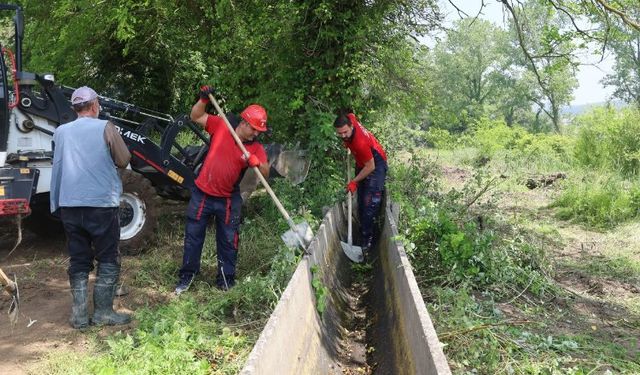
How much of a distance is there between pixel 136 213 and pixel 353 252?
9.28 ft

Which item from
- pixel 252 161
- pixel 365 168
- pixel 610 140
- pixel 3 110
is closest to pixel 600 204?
pixel 365 168

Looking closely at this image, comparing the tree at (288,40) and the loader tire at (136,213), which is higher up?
the tree at (288,40)

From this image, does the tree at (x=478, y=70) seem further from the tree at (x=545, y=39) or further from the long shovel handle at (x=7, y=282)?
the long shovel handle at (x=7, y=282)

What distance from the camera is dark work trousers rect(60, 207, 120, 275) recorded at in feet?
16.7

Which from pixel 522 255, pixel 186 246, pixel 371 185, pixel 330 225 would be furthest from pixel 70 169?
pixel 522 255

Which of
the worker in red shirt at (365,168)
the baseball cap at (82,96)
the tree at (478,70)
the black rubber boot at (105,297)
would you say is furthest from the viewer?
the tree at (478,70)

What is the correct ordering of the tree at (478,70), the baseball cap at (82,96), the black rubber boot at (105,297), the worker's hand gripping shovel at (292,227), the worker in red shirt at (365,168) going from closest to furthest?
1. the baseball cap at (82,96)
2. the black rubber boot at (105,297)
3. the worker's hand gripping shovel at (292,227)
4. the worker in red shirt at (365,168)
5. the tree at (478,70)

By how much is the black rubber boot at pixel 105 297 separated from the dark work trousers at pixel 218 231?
3.15 ft

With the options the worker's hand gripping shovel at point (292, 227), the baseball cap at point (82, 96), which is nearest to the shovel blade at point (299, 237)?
the worker's hand gripping shovel at point (292, 227)

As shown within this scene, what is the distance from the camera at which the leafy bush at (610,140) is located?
1495 centimetres

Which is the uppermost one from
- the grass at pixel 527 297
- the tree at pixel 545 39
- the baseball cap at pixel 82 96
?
the tree at pixel 545 39

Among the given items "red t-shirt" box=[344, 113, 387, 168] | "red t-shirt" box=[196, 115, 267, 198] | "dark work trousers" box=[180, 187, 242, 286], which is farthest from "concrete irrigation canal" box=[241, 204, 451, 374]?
"red t-shirt" box=[196, 115, 267, 198]

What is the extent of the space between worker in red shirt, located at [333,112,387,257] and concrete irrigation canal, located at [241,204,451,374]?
11.1 inches

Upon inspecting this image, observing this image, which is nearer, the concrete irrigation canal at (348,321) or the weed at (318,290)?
the concrete irrigation canal at (348,321)
